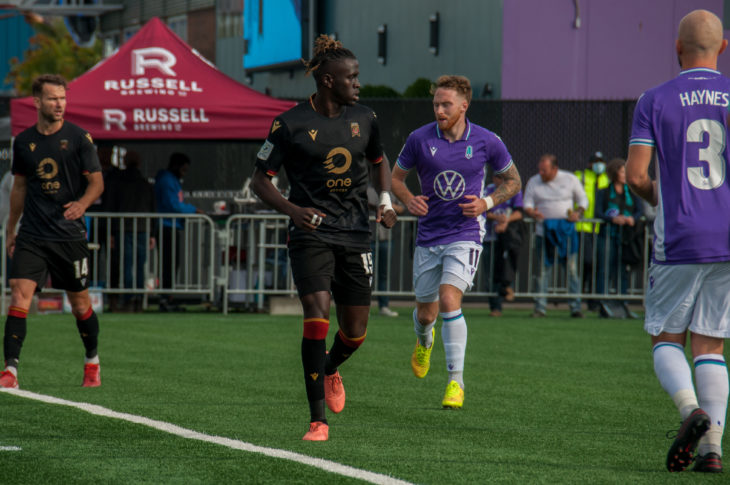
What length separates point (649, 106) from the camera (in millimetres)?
5926

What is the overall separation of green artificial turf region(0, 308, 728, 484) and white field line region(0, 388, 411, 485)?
8 centimetres

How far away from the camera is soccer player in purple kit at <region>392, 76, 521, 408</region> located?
8.86 m

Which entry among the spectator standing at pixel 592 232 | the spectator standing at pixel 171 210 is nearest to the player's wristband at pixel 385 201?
the spectator standing at pixel 171 210

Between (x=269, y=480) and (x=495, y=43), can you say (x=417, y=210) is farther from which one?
(x=495, y=43)

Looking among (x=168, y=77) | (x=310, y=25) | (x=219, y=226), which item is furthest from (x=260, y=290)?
(x=310, y=25)

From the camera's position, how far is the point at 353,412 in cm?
816

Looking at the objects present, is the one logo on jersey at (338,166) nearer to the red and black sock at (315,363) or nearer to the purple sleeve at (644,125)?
the red and black sock at (315,363)

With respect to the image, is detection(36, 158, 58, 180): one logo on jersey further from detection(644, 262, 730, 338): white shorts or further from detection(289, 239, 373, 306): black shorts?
detection(644, 262, 730, 338): white shorts

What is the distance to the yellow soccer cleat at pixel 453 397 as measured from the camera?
27.6 feet

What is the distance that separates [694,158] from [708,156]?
6 centimetres

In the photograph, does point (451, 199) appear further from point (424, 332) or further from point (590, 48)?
point (590, 48)

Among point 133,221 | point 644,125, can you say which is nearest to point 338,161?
point 644,125

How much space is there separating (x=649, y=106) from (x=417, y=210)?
2.97 metres

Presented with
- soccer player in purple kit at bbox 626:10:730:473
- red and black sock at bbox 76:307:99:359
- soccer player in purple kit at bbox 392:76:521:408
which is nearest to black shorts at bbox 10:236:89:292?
red and black sock at bbox 76:307:99:359
